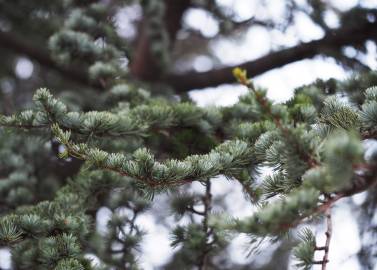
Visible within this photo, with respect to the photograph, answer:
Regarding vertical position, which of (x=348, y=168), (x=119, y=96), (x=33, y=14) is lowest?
(x=348, y=168)

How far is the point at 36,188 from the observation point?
1.91m

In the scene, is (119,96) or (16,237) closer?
(16,237)

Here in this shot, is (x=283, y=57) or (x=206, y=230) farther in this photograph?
(x=283, y=57)

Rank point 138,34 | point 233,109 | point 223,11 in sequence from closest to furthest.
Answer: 1. point 233,109
2. point 223,11
3. point 138,34

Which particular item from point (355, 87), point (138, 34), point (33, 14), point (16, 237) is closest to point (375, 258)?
point (355, 87)

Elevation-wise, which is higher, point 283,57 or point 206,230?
point 283,57

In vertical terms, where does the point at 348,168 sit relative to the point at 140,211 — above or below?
below

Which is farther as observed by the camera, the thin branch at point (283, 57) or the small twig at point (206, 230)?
the thin branch at point (283, 57)

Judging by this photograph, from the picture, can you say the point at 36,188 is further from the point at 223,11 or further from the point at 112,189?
the point at 223,11

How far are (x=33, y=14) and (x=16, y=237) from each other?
1.51m

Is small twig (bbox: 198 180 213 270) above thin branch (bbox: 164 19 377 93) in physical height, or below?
below

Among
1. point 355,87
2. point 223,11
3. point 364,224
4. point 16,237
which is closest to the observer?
point 16,237

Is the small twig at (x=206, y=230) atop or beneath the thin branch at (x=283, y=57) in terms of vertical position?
beneath

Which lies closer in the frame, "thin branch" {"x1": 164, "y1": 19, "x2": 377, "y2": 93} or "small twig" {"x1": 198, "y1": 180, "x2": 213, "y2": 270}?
"small twig" {"x1": 198, "y1": 180, "x2": 213, "y2": 270}
